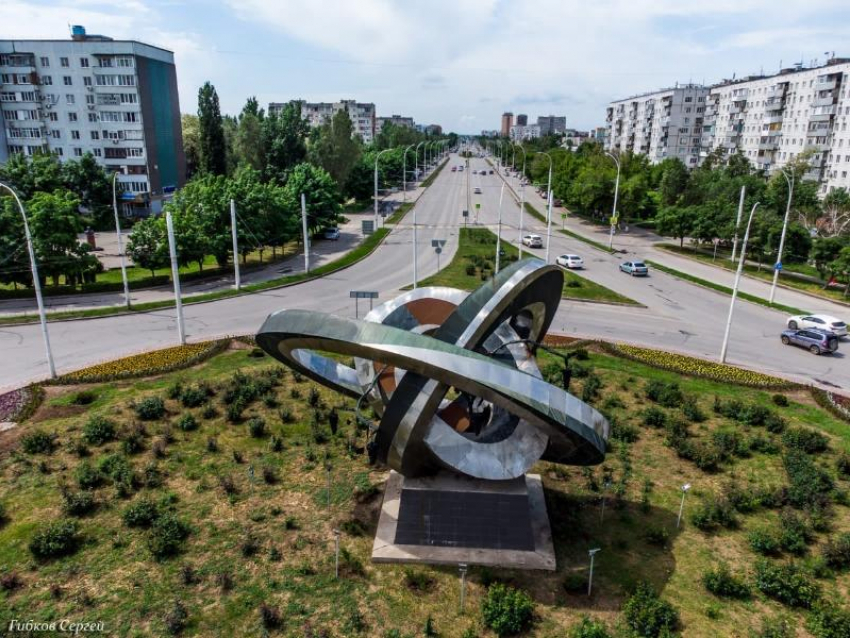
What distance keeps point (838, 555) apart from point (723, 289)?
121 feet

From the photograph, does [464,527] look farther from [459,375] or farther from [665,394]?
[665,394]

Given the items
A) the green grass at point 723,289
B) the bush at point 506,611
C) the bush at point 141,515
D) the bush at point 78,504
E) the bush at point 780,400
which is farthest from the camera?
the green grass at point 723,289

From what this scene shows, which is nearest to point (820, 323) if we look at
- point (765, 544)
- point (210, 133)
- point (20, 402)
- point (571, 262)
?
point (571, 262)

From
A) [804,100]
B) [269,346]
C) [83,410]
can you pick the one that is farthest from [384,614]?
[804,100]

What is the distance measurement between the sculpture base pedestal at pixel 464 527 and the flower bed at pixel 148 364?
17572mm

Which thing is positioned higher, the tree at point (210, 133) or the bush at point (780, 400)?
the tree at point (210, 133)

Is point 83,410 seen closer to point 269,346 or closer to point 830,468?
point 269,346

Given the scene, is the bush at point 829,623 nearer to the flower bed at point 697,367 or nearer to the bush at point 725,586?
the bush at point 725,586

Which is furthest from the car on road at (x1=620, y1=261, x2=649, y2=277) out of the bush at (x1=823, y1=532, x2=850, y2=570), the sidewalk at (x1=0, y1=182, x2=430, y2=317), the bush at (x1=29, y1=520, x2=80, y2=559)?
the bush at (x1=29, y1=520, x2=80, y2=559)

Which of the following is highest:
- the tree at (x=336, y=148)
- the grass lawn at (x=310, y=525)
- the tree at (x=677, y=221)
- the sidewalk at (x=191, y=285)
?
the tree at (x=336, y=148)

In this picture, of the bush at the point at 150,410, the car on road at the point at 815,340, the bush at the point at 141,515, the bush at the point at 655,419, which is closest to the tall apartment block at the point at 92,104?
the bush at the point at 150,410

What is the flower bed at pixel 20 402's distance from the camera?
2622cm

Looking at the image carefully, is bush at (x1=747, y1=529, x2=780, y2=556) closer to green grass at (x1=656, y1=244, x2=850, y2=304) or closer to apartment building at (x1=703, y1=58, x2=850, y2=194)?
green grass at (x1=656, y1=244, x2=850, y2=304)

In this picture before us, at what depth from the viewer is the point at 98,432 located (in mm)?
23938
